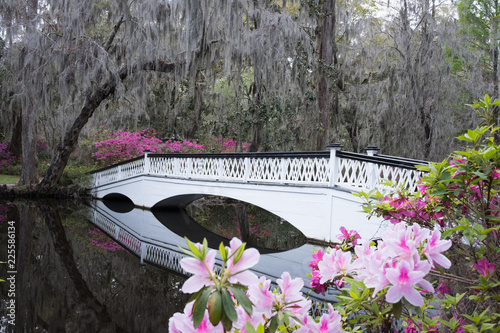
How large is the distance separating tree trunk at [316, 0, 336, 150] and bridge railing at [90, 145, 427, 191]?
1.64 metres

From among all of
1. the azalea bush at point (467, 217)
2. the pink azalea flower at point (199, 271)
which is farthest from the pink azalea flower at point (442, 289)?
the pink azalea flower at point (199, 271)

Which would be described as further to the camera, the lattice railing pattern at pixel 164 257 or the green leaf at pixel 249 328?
the lattice railing pattern at pixel 164 257

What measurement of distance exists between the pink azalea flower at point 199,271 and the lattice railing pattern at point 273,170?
4453mm

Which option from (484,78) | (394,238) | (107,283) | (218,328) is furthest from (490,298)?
(484,78)

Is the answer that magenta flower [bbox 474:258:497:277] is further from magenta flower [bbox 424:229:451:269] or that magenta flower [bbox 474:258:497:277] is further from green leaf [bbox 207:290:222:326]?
green leaf [bbox 207:290:222:326]

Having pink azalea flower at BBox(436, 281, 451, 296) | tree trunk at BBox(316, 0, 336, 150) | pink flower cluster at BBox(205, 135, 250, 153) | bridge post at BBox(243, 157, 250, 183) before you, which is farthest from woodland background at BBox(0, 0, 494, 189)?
pink azalea flower at BBox(436, 281, 451, 296)

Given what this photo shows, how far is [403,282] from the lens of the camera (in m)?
1.02

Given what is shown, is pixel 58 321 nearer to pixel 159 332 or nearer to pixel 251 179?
pixel 159 332

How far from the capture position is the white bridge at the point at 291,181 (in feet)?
26.3

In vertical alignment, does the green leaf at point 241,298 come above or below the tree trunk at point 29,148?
above

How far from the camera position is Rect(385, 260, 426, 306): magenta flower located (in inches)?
39.6

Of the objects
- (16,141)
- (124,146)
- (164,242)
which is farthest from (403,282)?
(16,141)

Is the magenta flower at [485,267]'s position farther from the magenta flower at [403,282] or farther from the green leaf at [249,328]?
the green leaf at [249,328]

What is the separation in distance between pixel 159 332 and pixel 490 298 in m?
3.58
